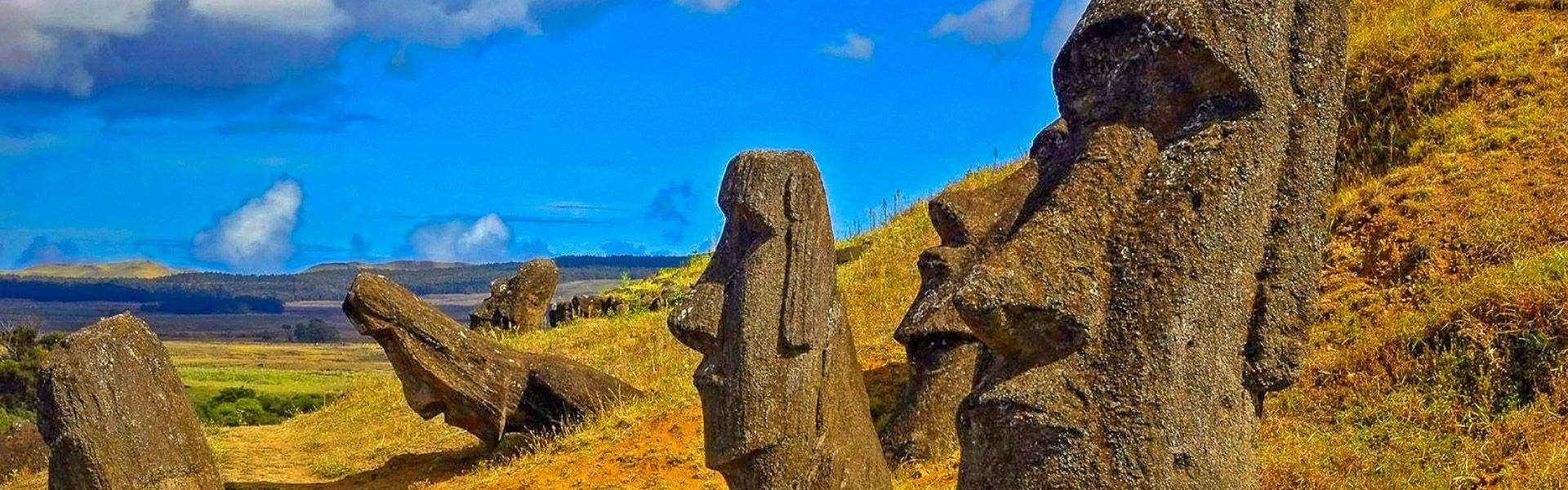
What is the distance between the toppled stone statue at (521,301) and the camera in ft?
87.1

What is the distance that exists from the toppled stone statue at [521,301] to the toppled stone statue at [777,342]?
17.5m

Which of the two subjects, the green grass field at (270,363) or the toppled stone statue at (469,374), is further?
the green grass field at (270,363)

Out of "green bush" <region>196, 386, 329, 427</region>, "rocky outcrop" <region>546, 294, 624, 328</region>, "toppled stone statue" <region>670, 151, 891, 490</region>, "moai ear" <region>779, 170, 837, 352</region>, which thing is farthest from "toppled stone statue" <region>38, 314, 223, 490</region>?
"rocky outcrop" <region>546, 294, 624, 328</region>

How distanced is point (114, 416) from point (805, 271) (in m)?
4.86

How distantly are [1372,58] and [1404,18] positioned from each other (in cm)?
171

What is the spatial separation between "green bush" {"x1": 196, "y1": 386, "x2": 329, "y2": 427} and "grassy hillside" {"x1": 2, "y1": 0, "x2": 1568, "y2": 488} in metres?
3.75

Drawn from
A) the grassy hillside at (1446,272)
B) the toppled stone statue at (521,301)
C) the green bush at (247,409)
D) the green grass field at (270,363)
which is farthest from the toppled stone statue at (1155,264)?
the green grass field at (270,363)

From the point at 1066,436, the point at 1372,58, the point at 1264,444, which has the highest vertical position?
the point at 1372,58

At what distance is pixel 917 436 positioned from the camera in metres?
12.1

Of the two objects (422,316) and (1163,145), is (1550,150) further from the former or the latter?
(422,316)

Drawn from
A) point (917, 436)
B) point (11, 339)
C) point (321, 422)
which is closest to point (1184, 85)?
point (917, 436)

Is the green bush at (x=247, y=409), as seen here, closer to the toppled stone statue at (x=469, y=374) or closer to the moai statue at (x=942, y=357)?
the toppled stone statue at (x=469, y=374)

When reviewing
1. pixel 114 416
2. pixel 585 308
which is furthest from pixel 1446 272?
pixel 585 308

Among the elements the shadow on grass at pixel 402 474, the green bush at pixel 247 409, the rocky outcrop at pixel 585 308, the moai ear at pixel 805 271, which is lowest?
the shadow on grass at pixel 402 474
